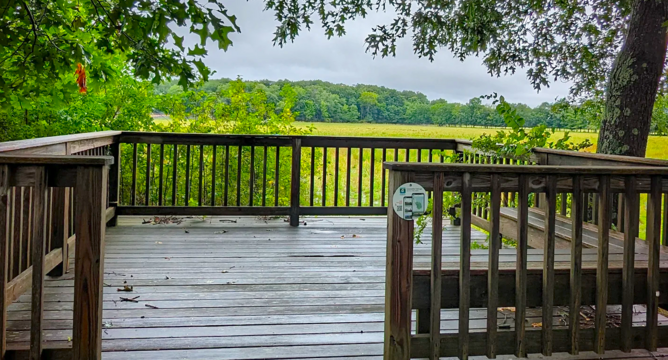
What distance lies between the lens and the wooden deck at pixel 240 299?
233cm

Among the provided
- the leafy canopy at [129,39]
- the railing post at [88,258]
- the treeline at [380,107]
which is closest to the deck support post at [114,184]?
the treeline at [380,107]

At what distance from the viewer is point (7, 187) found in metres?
1.85

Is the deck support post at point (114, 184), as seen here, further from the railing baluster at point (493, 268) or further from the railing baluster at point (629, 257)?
the railing baluster at point (629, 257)

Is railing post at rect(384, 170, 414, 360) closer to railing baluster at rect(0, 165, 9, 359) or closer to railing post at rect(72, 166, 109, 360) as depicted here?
railing post at rect(72, 166, 109, 360)

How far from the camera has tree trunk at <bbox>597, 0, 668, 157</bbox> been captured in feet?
13.4

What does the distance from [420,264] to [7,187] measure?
166 cm

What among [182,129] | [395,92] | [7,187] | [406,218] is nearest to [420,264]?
[406,218]

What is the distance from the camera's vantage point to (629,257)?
2.18 m

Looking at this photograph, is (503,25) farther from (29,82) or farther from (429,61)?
(29,82)

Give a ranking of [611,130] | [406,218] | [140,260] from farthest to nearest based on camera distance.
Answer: [611,130], [140,260], [406,218]

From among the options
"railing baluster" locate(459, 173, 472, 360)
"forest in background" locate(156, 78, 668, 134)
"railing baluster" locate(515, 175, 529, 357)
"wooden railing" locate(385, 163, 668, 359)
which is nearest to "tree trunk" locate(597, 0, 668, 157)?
"forest in background" locate(156, 78, 668, 134)

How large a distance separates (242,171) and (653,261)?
493cm

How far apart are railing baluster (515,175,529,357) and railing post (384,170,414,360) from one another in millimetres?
469

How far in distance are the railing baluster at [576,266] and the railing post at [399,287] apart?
72 cm
